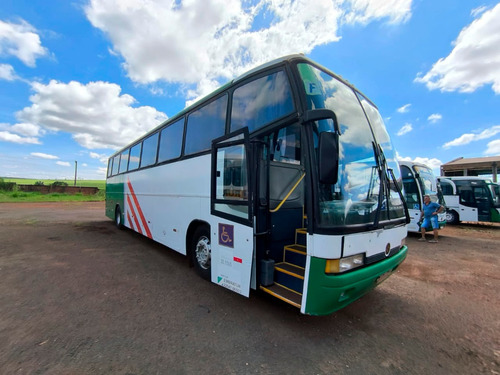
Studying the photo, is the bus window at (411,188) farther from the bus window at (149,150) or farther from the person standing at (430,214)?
the bus window at (149,150)

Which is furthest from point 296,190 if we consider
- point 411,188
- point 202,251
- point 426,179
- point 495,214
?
point 495,214

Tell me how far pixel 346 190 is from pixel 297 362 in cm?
186

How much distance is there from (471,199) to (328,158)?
15.7 meters

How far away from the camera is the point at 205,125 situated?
4.72 meters

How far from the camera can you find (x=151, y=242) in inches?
325

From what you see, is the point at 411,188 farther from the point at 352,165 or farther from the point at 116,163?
the point at 116,163

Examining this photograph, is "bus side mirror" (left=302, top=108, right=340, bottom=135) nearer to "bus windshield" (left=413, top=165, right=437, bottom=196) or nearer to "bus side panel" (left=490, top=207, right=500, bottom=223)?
"bus windshield" (left=413, top=165, right=437, bottom=196)

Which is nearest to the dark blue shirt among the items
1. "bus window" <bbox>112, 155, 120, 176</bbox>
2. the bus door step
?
the bus door step

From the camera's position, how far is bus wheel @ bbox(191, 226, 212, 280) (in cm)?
448

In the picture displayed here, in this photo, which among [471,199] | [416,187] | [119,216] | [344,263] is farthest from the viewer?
[471,199]

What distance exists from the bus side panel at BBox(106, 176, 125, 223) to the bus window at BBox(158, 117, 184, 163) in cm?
434

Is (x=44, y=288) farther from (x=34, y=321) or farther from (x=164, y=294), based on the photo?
(x=164, y=294)

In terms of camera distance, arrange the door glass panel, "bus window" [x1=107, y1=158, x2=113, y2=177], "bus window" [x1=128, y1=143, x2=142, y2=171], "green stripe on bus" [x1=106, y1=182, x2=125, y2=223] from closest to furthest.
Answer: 1. the door glass panel
2. "bus window" [x1=128, y1=143, x2=142, y2=171]
3. "green stripe on bus" [x1=106, y1=182, x2=125, y2=223]
4. "bus window" [x1=107, y1=158, x2=113, y2=177]

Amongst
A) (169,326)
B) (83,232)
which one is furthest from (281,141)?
(83,232)
